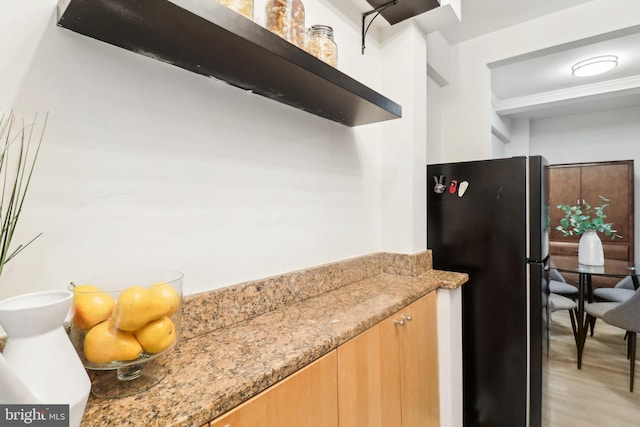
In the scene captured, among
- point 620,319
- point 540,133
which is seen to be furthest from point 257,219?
point 540,133

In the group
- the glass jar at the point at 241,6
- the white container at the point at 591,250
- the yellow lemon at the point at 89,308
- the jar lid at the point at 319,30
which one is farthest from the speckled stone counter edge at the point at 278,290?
the white container at the point at 591,250

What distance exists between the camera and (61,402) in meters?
0.49

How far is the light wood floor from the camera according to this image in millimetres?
1965

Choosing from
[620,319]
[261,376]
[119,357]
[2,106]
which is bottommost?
[620,319]

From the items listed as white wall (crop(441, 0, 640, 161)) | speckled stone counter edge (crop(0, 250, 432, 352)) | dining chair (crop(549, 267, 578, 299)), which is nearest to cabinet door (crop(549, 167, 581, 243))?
dining chair (crop(549, 267, 578, 299))

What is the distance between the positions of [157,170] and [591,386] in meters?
3.19

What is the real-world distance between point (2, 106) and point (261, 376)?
32.2 inches

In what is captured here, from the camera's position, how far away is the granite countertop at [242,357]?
0.60 metres

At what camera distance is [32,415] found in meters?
0.46

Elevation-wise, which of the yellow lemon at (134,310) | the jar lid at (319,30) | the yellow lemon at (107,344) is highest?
the jar lid at (319,30)

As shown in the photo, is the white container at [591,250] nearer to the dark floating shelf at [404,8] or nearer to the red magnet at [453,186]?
the red magnet at [453,186]

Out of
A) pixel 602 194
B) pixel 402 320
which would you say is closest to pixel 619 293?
pixel 602 194

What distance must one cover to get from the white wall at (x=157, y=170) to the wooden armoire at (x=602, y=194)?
4.63 metres

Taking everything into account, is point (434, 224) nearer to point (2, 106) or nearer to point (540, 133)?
point (2, 106)
